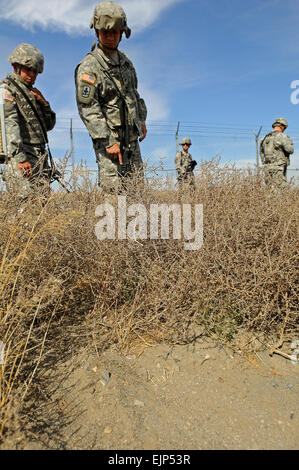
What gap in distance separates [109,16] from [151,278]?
243cm

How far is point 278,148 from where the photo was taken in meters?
7.04

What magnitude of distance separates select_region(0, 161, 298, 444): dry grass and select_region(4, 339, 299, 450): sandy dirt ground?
0.15m

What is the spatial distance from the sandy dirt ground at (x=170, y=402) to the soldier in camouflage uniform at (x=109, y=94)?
5.36ft

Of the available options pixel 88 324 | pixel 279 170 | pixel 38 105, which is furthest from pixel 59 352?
pixel 279 170

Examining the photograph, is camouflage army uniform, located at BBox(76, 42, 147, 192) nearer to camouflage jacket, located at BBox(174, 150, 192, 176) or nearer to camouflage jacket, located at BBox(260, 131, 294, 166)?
camouflage jacket, located at BBox(260, 131, 294, 166)

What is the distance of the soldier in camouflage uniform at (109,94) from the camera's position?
303 centimetres

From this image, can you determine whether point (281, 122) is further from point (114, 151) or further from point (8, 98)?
point (8, 98)

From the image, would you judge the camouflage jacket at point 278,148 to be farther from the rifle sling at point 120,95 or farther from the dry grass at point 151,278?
the dry grass at point 151,278

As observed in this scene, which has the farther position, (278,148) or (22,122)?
(278,148)

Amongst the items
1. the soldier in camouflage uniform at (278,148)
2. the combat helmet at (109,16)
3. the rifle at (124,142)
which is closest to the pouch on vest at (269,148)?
the soldier in camouflage uniform at (278,148)

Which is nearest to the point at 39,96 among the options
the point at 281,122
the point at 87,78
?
the point at 87,78

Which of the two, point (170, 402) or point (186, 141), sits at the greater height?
point (186, 141)

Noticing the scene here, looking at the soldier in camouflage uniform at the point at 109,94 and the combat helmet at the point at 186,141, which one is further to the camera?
the combat helmet at the point at 186,141

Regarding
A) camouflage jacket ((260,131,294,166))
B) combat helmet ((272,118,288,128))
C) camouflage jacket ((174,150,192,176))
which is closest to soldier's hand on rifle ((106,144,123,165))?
camouflage jacket ((260,131,294,166))
